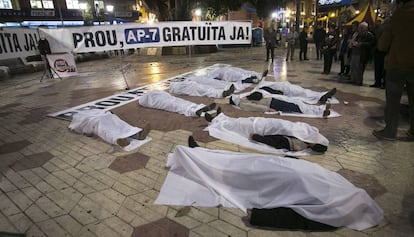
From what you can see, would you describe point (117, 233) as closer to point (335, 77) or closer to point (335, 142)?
point (335, 142)

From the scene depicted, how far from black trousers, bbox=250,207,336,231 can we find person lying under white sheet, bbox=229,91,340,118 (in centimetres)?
320

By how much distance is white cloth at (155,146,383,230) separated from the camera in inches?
83.6

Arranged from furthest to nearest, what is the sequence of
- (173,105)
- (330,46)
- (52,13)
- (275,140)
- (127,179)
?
(52,13) < (330,46) < (173,105) < (275,140) < (127,179)

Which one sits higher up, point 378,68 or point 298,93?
point 378,68

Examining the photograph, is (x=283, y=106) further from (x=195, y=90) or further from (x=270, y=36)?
(x=270, y=36)

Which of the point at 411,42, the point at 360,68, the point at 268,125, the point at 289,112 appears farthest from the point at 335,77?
the point at 268,125

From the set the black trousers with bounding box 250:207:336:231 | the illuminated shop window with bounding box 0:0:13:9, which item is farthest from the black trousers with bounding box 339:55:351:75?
the illuminated shop window with bounding box 0:0:13:9

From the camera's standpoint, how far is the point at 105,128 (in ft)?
13.6

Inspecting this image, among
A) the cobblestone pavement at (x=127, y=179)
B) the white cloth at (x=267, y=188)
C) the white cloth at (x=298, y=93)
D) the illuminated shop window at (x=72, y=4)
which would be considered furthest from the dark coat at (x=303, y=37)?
the illuminated shop window at (x=72, y=4)

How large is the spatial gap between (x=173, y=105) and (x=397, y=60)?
4.07 m

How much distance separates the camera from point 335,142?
3.95 m

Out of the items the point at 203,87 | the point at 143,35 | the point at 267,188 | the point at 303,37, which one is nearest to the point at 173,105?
the point at 203,87

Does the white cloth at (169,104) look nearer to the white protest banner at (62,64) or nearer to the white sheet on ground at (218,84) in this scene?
the white sheet on ground at (218,84)

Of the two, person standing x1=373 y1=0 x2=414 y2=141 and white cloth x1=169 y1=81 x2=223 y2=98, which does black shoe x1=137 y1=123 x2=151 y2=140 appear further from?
person standing x1=373 y1=0 x2=414 y2=141
